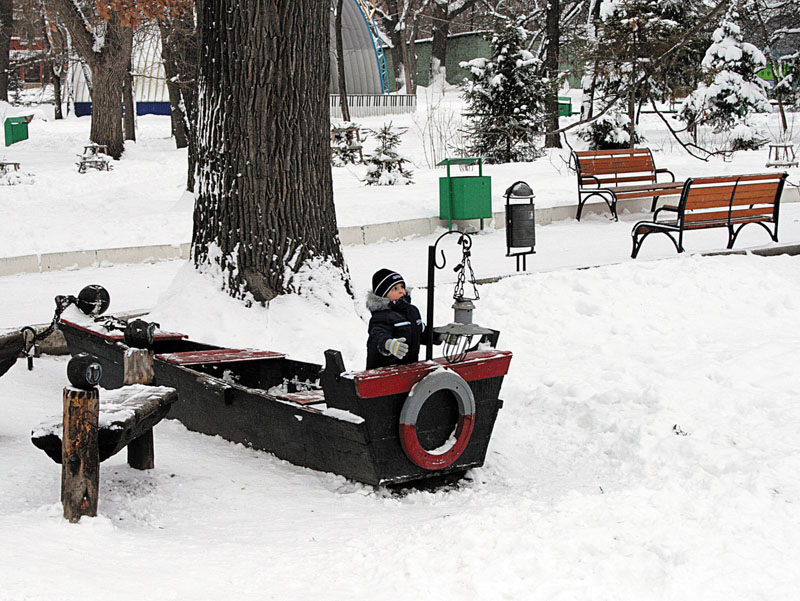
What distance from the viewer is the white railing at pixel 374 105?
3453cm

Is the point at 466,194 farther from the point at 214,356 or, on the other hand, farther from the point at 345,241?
the point at 214,356

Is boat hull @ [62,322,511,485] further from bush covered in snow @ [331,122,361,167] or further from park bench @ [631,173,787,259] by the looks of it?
bush covered in snow @ [331,122,361,167]

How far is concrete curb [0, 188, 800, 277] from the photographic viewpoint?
1038cm

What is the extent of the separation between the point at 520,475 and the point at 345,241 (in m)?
7.32

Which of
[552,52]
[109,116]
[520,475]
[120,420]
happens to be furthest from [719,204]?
[109,116]

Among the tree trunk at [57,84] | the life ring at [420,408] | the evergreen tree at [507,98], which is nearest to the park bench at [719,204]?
the life ring at [420,408]

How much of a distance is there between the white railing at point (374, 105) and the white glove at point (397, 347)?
98.3 feet

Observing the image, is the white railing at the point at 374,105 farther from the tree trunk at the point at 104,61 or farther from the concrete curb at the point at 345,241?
the concrete curb at the point at 345,241

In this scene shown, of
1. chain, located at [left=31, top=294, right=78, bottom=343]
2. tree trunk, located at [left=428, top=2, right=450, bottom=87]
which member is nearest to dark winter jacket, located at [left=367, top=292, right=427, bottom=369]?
chain, located at [left=31, top=294, right=78, bottom=343]

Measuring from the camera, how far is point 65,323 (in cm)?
668

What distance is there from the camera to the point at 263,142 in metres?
7.26

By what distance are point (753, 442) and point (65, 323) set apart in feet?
15.7

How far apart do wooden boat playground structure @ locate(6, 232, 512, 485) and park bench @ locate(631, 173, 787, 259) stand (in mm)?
5191

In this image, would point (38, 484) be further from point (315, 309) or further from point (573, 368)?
point (573, 368)
